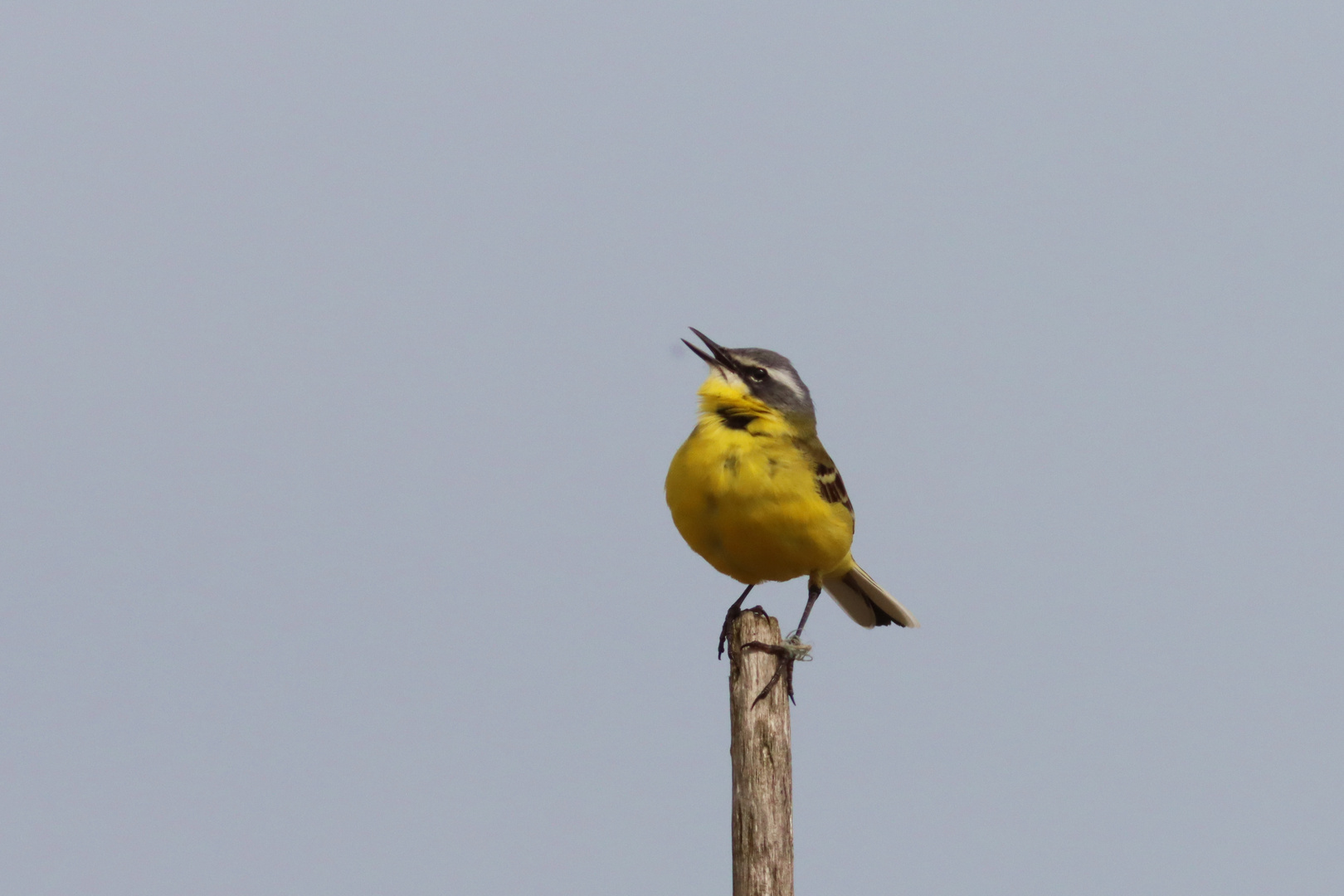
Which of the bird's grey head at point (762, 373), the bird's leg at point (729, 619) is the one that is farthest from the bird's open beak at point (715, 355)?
the bird's leg at point (729, 619)

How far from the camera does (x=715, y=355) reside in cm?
981

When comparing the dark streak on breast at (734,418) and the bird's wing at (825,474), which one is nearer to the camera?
the dark streak on breast at (734,418)

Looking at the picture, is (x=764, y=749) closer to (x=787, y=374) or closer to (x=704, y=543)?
(x=704, y=543)

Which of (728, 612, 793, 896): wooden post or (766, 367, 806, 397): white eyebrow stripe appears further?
(766, 367, 806, 397): white eyebrow stripe

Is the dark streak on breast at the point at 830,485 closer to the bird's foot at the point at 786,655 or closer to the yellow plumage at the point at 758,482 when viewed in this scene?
the yellow plumage at the point at 758,482

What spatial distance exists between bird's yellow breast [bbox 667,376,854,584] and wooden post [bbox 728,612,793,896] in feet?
1.59

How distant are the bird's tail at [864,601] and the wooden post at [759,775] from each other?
1.78 meters

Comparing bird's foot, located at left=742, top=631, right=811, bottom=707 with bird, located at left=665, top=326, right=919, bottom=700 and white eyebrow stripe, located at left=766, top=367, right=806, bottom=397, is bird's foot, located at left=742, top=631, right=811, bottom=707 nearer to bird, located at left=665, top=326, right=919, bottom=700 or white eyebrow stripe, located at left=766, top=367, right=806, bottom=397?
bird, located at left=665, top=326, right=919, bottom=700

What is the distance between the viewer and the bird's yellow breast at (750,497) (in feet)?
29.2

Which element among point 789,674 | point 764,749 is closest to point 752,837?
point 764,749

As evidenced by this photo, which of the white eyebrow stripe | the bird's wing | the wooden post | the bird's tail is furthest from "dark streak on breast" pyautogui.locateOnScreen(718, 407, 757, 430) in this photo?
the bird's tail

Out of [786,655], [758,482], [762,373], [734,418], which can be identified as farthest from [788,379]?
[786,655]

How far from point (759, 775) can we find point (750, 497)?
175cm

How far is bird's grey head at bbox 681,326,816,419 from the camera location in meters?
9.66
